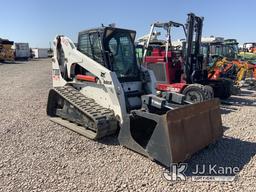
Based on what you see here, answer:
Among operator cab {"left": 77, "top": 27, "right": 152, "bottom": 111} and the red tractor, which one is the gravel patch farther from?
the red tractor

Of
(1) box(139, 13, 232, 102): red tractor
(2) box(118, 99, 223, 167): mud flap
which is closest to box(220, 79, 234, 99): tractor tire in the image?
(1) box(139, 13, 232, 102): red tractor

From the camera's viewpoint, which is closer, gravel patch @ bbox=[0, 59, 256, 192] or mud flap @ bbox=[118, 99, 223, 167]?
gravel patch @ bbox=[0, 59, 256, 192]

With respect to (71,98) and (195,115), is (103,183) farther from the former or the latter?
(71,98)

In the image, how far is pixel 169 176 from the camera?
3.92m

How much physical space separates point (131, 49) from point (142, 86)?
36.0 inches

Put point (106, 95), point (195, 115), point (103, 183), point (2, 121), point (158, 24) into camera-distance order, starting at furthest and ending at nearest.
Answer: point (158, 24) → point (2, 121) → point (106, 95) → point (195, 115) → point (103, 183)

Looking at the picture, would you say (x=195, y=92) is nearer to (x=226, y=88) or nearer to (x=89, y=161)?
(x=226, y=88)

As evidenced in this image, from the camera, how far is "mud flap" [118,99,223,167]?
3926 millimetres

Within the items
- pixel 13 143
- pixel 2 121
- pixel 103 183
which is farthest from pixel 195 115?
pixel 2 121

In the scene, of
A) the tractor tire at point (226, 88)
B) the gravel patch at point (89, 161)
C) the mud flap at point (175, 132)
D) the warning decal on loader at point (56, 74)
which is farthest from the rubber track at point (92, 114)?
the tractor tire at point (226, 88)

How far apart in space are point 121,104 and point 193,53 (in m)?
4.83

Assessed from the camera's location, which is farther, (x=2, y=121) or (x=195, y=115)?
(x=2, y=121)

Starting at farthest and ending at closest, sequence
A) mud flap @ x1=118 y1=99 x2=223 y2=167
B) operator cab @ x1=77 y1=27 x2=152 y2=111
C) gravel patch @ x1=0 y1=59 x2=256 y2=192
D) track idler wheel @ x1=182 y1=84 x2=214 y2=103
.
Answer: track idler wheel @ x1=182 y1=84 x2=214 y2=103 → operator cab @ x1=77 y1=27 x2=152 y2=111 → mud flap @ x1=118 y1=99 x2=223 y2=167 → gravel patch @ x1=0 y1=59 x2=256 y2=192

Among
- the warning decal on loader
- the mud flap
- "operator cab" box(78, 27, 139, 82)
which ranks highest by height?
"operator cab" box(78, 27, 139, 82)
